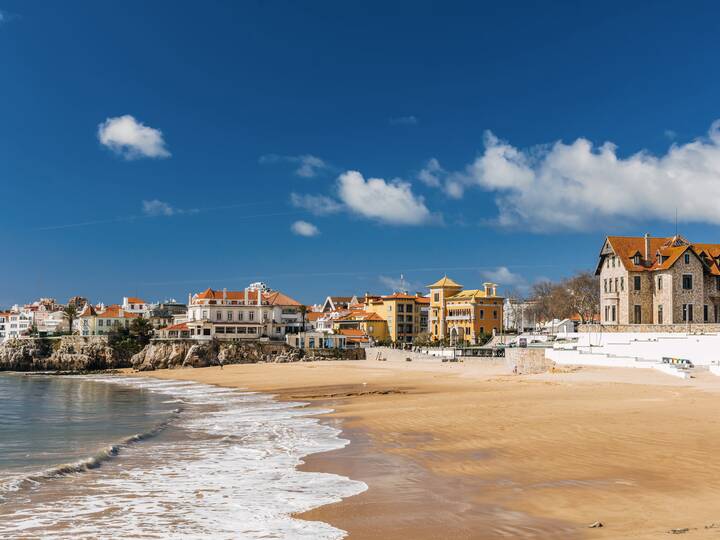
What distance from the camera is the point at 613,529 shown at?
827 cm

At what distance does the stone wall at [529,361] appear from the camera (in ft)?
128

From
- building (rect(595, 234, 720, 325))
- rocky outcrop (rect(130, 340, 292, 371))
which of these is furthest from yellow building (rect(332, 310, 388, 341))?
building (rect(595, 234, 720, 325))

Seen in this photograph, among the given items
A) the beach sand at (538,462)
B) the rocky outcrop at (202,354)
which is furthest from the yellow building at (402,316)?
the beach sand at (538,462)

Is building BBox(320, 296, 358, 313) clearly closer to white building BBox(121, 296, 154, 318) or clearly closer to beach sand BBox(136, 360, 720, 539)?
white building BBox(121, 296, 154, 318)

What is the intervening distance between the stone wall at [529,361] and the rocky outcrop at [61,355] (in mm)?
55589

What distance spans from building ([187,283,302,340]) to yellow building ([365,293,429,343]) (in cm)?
1391

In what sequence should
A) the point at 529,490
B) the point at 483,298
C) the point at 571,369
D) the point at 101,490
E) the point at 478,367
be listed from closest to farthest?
the point at 529,490 → the point at 101,490 → the point at 571,369 → the point at 478,367 → the point at 483,298

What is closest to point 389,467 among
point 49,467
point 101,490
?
point 101,490

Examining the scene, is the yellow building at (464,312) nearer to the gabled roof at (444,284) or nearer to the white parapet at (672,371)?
the gabled roof at (444,284)

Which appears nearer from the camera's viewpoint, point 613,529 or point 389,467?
point 613,529

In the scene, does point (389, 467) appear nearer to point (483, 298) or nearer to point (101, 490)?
point (101, 490)

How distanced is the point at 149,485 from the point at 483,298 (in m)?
76.2

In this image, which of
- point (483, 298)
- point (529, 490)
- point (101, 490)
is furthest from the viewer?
point (483, 298)

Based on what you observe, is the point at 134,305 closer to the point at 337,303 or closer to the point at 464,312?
the point at 337,303
